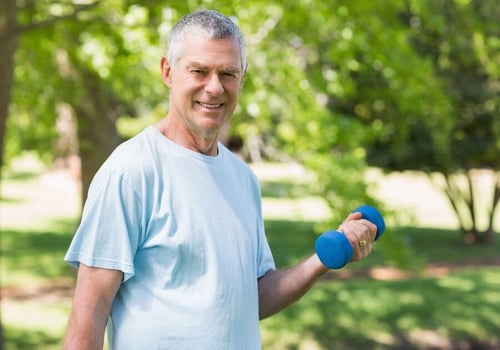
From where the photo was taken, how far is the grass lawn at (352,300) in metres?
9.55

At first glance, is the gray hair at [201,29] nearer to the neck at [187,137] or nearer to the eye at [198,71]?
the eye at [198,71]

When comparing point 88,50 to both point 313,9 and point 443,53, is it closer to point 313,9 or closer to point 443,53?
point 313,9

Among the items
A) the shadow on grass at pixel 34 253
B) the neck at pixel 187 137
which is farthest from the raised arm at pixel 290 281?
the shadow on grass at pixel 34 253

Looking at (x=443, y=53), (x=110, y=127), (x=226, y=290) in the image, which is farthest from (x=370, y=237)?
(x=443, y=53)

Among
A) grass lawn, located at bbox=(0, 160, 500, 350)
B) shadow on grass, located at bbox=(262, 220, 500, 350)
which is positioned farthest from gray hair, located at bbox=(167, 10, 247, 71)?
shadow on grass, located at bbox=(262, 220, 500, 350)

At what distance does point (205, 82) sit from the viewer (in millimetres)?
2139

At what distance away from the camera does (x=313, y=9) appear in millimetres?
7531

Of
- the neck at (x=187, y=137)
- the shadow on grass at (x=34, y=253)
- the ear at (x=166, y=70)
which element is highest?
the shadow on grass at (x=34, y=253)

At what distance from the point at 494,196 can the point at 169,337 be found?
18.1 m

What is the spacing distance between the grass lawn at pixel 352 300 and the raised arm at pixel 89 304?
19.7ft

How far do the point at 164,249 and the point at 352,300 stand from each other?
962cm

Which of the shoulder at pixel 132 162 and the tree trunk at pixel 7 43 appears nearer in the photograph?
the shoulder at pixel 132 162

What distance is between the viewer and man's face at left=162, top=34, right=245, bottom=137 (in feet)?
6.92

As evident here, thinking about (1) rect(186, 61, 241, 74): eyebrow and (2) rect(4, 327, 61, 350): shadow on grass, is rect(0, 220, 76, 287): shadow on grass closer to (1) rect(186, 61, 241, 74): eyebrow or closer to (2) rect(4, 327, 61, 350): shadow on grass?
(2) rect(4, 327, 61, 350): shadow on grass
